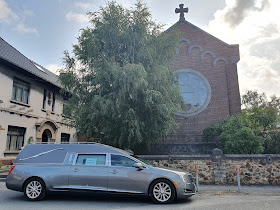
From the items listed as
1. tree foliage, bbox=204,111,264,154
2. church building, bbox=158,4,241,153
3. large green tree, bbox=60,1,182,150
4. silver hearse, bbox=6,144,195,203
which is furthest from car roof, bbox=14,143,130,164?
church building, bbox=158,4,241,153

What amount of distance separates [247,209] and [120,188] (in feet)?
10.5

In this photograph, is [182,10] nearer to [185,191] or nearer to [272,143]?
[272,143]

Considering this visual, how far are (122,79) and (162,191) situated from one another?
4.96 metres

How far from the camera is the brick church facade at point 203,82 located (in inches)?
637

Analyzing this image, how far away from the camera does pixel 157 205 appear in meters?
5.70

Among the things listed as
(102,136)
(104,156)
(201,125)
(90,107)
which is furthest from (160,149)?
(104,156)

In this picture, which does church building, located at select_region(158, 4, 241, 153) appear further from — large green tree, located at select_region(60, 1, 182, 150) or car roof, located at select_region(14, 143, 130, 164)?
car roof, located at select_region(14, 143, 130, 164)

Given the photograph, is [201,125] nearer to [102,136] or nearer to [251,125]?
[251,125]

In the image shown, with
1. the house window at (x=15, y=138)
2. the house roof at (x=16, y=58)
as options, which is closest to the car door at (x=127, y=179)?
the house roof at (x=16, y=58)

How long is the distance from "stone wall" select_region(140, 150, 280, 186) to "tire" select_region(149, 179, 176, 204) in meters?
4.16

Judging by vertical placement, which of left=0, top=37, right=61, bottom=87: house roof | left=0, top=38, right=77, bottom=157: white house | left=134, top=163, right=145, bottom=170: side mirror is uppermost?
left=0, top=37, right=61, bottom=87: house roof

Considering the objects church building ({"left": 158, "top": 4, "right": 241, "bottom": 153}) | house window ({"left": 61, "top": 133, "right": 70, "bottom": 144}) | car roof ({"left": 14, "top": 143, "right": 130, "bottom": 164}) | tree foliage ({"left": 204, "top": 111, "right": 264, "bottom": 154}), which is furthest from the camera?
house window ({"left": 61, "top": 133, "right": 70, "bottom": 144})

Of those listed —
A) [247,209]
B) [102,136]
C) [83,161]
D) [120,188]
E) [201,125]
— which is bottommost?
[247,209]

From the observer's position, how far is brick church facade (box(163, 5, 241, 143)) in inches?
637
